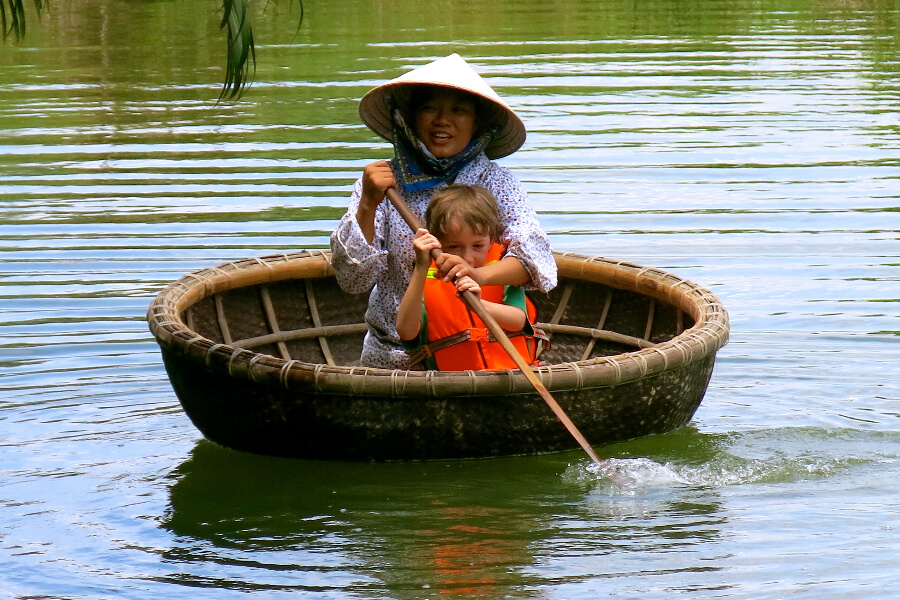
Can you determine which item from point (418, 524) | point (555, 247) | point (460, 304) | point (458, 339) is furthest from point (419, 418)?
point (555, 247)

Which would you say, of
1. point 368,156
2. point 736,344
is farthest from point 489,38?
point 736,344

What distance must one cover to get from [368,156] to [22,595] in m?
5.07

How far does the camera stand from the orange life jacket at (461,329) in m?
4.15

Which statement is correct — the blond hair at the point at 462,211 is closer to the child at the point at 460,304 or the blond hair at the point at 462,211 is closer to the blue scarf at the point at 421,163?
the child at the point at 460,304

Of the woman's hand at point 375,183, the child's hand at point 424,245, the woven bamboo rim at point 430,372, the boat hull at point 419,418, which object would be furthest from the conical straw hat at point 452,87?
the boat hull at point 419,418

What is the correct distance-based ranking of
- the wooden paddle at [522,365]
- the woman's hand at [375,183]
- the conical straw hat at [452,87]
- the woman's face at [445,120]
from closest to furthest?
the wooden paddle at [522,365]
the woman's hand at [375,183]
the conical straw hat at [452,87]
the woman's face at [445,120]

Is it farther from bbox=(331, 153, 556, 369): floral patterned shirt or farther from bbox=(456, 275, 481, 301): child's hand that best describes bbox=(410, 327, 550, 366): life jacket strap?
bbox=(456, 275, 481, 301): child's hand

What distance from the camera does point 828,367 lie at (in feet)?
15.9

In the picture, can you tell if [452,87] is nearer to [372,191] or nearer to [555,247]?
[372,191]

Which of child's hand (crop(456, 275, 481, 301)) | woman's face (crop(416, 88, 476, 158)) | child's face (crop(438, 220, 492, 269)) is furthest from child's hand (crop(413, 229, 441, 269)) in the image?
woman's face (crop(416, 88, 476, 158))

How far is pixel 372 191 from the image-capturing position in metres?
4.02

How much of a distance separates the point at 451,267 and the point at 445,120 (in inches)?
22.7

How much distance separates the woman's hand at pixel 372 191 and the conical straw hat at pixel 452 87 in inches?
10.6

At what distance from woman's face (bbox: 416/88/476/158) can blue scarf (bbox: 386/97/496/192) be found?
0.11 feet
